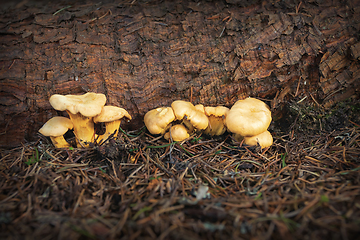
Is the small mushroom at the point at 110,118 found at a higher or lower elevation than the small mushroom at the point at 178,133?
higher

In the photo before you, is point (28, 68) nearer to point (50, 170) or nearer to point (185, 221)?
point (50, 170)

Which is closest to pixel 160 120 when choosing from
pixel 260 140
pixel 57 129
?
pixel 57 129

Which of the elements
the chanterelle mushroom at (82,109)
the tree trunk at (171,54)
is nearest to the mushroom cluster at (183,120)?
the tree trunk at (171,54)

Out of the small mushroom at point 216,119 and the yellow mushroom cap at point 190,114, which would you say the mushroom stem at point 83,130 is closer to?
the yellow mushroom cap at point 190,114

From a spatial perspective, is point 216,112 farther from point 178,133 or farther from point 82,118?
point 82,118

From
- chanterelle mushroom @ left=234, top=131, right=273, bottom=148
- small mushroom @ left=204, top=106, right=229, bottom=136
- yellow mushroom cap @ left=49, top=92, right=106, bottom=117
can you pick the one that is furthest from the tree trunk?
chanterelle mushroom @ left=234, top=131, right=273, bottom=148

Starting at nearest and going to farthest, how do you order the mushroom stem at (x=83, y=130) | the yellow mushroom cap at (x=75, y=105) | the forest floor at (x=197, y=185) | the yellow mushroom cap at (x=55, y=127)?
the forest floor at (x=197, y=185) < the yellow mushroom cap at (x=75, y=105) < the yellow mushroom cap at (x=55, y=127) < the mushroom stem at (x=83, y=130)

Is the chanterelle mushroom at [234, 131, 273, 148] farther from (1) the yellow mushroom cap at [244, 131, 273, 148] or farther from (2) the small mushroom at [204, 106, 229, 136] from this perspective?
(2) the small mushroom at [204, 106, 229, 136]
